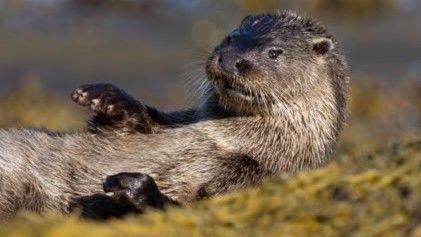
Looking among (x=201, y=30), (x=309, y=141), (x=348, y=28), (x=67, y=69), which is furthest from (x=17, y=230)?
(x=348, y=28)

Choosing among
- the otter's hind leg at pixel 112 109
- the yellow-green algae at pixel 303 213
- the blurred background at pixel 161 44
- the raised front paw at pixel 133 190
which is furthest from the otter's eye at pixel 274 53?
the blurred background at pixel 161 44

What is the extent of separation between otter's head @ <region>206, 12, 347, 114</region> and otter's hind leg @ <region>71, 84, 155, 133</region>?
17.7 inches

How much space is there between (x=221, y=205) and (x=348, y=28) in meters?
14.8

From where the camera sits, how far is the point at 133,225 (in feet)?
14.7

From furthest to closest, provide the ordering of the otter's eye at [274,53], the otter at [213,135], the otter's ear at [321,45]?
the otter's ear at [321,45] < the otter's eye at [274,53] < the otter at [213,135]

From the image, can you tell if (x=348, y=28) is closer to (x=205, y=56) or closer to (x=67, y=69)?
(x=67, y=69)

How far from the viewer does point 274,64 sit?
7016 mm

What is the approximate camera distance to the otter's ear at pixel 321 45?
723 centimetres

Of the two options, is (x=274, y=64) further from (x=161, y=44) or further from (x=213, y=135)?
(x=161, y=44)

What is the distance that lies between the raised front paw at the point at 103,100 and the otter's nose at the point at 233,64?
0.57 meters

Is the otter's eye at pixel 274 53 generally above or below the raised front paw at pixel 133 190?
above

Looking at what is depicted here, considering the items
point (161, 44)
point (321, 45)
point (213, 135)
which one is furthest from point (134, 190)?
point (161, 44)

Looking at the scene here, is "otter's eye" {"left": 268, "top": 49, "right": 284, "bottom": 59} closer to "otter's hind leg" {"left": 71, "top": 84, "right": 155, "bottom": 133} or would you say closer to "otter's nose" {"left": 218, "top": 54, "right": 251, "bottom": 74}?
"otter's nose" {"left": 218, "top": 54, "right": 251, "bottom": 74}

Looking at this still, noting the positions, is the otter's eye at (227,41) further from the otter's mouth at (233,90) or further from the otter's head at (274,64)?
the otter's mouth at (233,90)
